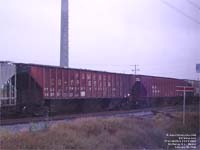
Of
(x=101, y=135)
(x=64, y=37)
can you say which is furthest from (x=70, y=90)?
(x=101, y=135)

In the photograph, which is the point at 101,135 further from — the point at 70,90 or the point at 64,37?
the point at 64,37

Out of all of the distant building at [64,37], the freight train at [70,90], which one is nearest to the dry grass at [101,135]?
the freight train at [70,90]

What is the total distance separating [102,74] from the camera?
1243 inches

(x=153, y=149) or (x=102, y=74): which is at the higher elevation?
(x=102, y=74)

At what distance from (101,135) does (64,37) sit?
22940 millimetres

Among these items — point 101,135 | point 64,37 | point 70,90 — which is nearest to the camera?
point 101,135

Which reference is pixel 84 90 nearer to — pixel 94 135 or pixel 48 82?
pixel 48 82

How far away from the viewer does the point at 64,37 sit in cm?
3712

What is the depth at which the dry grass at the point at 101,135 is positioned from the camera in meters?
12.6

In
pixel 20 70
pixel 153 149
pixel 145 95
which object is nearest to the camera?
pixel 153 149

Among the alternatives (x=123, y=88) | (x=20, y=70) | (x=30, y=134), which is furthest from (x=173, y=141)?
(x=123, y=88)

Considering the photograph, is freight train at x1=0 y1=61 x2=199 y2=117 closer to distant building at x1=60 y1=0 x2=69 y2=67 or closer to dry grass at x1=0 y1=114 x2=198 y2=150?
distant building at x1=60 y1=0 x2=69 y2=67

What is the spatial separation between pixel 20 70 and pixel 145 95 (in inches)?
600

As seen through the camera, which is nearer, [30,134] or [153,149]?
[30,134]
